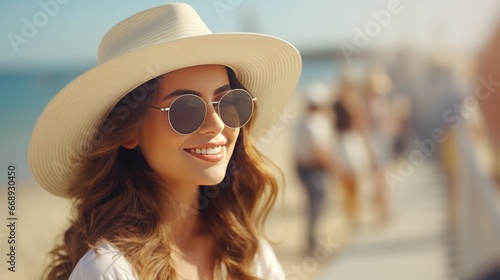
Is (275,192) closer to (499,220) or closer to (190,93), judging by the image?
(190,93)

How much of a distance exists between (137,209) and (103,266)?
0.89 ft

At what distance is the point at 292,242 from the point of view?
6.72 m

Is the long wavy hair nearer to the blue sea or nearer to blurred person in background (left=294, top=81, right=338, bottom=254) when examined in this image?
blurred person in background (left=294, top=81, right=338, bottom=254)

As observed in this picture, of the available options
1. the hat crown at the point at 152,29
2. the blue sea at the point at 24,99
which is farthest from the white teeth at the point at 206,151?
the blue sea at the point at 24,99

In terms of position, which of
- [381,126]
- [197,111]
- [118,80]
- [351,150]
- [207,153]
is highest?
[118,80]

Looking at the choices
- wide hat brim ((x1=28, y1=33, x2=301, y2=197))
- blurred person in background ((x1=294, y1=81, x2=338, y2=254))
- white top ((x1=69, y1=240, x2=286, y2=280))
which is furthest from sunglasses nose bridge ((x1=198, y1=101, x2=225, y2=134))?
blurred person in background ((x1=294, y1=81, x2=338, y2=254))

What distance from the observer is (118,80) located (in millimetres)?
2043

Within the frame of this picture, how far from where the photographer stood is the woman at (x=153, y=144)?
2.00 meters

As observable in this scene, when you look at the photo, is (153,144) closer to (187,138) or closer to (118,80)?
(187,138)

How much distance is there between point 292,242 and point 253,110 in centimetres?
455

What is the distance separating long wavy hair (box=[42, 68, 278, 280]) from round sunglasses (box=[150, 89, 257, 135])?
0.10m

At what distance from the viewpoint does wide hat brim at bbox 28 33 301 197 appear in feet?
6.56

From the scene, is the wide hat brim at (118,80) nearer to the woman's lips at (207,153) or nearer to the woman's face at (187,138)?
the woman's face at (187,138)

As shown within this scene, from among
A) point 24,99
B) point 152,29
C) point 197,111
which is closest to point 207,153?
point 197,111
